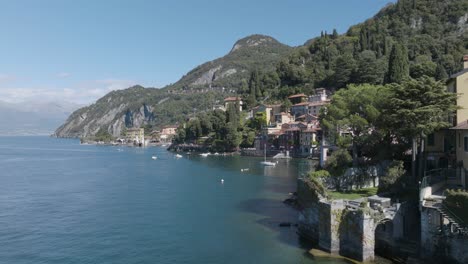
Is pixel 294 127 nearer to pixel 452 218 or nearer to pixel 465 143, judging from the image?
pixel 465 143

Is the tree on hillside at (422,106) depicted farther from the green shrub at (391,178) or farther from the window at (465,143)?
the green shrub at (391,178)

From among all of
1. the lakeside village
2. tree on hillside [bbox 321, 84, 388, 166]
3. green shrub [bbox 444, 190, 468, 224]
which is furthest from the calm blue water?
tree on hillside [bbox 321, 84, 388, 166]

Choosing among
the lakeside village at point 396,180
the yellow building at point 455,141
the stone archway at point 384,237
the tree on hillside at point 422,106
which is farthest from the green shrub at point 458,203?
the tree on hillside at point 422,106

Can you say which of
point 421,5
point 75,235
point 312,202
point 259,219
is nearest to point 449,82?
point 312,202

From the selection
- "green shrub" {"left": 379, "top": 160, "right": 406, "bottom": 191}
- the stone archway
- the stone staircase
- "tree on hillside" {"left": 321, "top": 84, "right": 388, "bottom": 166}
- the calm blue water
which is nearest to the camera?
the stone staircase

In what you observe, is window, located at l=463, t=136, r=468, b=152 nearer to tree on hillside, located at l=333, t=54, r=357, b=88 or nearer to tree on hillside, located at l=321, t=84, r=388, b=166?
tree on hillside, located at l=321, t=84, r=388, b=166

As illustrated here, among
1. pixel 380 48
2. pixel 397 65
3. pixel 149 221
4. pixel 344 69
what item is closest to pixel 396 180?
pixel 149 221
